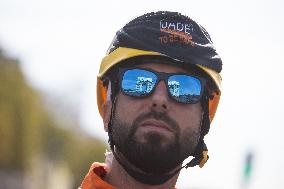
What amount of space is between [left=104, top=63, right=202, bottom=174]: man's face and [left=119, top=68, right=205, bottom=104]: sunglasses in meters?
0.03

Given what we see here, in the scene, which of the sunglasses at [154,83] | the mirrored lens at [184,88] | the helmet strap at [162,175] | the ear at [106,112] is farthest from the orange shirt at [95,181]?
the mirrored lens at [184,88]

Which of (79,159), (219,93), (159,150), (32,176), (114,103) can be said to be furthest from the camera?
(79,159)

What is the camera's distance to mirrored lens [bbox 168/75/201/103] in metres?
4.24

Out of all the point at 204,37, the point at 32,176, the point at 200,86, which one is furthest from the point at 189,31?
the point at 32,176

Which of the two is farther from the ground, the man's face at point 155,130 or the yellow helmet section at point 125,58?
the yellow helmet section at point 125,58

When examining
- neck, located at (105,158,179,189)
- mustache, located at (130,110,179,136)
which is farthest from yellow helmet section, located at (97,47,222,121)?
neck, located at (105,158,179,189)

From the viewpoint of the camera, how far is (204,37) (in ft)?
14.9

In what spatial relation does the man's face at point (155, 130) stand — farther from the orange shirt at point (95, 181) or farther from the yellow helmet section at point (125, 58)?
the orange shirt at point (95, 181)

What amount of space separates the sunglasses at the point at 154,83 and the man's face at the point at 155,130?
0.03 m

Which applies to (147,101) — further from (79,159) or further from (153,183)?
(79,159)

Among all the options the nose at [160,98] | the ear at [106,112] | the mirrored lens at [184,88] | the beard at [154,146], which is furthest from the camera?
the ear at [106,112]

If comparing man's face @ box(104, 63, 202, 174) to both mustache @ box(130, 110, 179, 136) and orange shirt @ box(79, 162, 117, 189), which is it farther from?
orange shirt @ box(79, 162, 117, 189)

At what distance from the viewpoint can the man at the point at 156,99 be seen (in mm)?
4082

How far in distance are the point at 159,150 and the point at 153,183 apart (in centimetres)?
28
